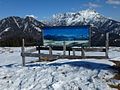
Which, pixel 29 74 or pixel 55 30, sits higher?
pixel 55 30

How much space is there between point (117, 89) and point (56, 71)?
4311 mm

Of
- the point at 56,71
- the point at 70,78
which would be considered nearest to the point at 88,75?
the point at 70,78

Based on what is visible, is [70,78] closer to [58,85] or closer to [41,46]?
[58,85]

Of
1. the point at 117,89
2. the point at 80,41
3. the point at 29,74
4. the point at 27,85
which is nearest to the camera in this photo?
the point at 117,89

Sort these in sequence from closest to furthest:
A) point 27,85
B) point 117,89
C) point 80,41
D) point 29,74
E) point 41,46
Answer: point 117,89, point 27,85, point 29,74, point 80,41, point 41,46

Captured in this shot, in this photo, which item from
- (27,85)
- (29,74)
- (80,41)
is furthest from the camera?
(80,41)

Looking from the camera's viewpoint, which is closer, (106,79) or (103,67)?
(106,79)

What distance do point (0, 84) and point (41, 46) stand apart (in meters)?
13.5

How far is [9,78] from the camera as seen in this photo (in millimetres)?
15719

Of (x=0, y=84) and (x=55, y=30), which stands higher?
(x=55, y=30)

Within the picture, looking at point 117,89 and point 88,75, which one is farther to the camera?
point 88,75

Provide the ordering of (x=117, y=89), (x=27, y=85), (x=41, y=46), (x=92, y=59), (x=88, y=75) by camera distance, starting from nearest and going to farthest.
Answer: (x=117, y=89) → (x=27, y=85) → (x=88, y=75) → (x=92, y=59) → (x=41, y=46)

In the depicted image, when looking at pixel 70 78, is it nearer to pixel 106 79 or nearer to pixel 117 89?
pixel 106 79

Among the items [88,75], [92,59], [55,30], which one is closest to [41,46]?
[55,30]
